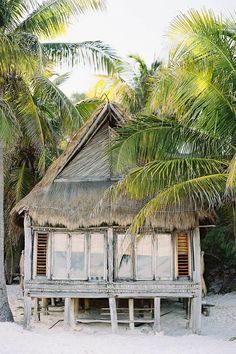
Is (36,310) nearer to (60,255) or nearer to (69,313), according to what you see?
(69,313)

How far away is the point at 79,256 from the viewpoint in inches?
542

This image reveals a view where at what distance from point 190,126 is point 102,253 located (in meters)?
4.29

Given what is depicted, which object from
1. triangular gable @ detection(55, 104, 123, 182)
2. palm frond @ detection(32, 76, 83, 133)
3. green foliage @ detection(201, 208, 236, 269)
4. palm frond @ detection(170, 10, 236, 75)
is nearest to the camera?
palm frond @ detection(170, 10, 236, 75)

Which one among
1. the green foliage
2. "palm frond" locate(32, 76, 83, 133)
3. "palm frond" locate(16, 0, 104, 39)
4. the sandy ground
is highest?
"palm frond" locate(16, 0, 104, 39)

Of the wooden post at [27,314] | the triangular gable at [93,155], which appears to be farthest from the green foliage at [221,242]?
the wooden post at [27,314]

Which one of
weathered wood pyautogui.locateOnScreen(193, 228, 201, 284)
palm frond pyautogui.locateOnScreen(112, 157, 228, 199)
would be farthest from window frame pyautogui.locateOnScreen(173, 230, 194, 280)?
palm frond pyautogui.locateOnScreen(112, 157, 228, 199)

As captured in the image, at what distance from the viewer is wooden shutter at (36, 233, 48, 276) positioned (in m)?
13.9

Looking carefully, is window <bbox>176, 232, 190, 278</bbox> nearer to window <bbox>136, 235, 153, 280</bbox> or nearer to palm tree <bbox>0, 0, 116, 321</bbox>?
window <bbox>136, 235, 153, 280</bbox>

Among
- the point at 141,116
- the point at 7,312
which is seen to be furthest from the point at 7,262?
the point at 141,116

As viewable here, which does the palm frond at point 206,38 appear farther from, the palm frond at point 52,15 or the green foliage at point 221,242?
the green foliage at point 221,242

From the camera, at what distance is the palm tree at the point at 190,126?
10.7 meters

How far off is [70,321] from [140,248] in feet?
8.60

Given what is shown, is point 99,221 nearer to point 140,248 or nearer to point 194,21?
point 140,248

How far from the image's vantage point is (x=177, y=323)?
49.2 feet
